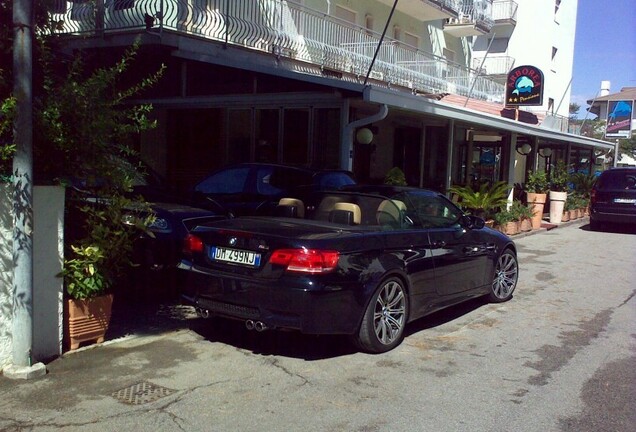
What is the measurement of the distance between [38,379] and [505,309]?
5.43 m

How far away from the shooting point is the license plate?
5133mm

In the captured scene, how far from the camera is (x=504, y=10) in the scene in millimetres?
33094

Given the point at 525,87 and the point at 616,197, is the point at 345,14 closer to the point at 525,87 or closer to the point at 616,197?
the point at 525,87

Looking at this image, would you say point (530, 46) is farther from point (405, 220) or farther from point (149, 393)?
point (149, 393)

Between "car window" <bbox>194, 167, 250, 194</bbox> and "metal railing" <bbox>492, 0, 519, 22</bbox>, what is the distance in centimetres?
2760

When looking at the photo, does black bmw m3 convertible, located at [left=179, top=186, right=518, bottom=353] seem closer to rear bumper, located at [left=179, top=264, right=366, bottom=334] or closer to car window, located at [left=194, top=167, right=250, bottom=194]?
rear bumper, located at [left=179, top=264, right=366, bottom=334]

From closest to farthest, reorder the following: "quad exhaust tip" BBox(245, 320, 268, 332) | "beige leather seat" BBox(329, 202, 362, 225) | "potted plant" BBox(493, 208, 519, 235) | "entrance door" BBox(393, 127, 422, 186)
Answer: "quad exhaust tip" BBox(245, 320, 268, 332) → "beige leather seat" BBox(329, 202, 362, 225) → "potted plant" BBox(493, 208, 519, 235) → "entrance door" BBox(393, 127, 422, 186)

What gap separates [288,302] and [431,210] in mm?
2569

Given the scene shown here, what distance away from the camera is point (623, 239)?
1589 centimetres

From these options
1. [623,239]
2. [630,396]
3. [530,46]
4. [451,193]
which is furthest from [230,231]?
[530,46]

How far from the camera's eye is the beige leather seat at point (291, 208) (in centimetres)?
638

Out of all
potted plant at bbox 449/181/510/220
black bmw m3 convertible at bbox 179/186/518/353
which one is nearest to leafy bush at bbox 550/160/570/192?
potted plant at bbox 449/181/510/220

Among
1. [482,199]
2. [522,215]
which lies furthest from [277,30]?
[522,215]

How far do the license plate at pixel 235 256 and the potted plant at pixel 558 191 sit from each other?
15.7 metres
